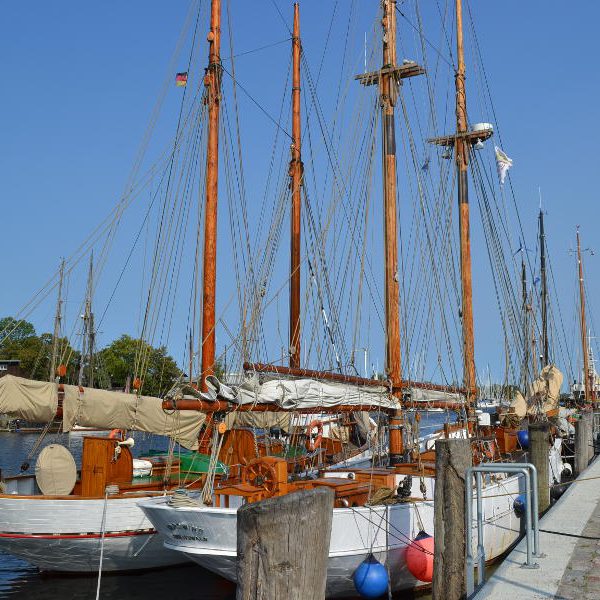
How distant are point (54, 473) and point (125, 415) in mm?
2378

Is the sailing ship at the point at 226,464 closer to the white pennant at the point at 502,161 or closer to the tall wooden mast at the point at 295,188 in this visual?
the tall wooden mast at the point at 295,188

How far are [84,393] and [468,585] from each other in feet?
34.8

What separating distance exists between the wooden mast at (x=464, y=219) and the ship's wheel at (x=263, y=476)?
13129 millimetres

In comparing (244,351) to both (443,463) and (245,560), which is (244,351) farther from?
(245,560)

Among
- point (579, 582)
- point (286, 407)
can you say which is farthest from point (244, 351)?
point (579, 582)

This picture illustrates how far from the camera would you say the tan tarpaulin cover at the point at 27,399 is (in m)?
15.7

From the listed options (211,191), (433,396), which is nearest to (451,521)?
(433,396)

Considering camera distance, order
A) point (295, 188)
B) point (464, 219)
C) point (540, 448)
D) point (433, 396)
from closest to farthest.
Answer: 1. point (540, 448)
2. point (433, 396)
3. point (295, 188)
4. point (464, 219)

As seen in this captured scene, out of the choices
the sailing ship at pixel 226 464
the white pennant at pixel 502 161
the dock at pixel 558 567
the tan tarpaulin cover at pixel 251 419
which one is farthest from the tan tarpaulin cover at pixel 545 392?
the dock at pixel 558 567

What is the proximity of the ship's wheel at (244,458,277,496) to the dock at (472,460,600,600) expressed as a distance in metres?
4.33

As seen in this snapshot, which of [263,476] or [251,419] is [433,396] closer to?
[251,419]

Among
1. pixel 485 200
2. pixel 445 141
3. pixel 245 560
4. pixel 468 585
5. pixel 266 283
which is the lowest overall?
pixel 468 585

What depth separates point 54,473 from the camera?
52.6ft

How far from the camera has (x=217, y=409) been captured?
581 inches
